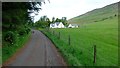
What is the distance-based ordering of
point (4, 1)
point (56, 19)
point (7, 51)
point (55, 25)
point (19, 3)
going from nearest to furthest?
point (7, 51)
point (4, 1)
point (19, 3)
point (55, 25)
point (56, 19)

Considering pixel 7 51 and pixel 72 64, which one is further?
pixel 7 51

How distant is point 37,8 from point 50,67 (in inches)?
937

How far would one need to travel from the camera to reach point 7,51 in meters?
19.5

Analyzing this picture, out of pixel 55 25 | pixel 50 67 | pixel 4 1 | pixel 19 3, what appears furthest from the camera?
pixel 55 25

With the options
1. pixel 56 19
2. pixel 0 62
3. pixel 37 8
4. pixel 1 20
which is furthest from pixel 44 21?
pixel 0 62

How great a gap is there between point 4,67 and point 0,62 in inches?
51.4

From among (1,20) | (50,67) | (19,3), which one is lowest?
(50,67)

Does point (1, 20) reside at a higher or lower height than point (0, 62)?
higher

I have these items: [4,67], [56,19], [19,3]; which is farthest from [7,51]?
[56,19]

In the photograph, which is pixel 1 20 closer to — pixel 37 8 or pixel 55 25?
pixel 37 8

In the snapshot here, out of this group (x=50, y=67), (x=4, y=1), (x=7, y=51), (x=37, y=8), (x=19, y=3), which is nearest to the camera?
(x=50, y=67)

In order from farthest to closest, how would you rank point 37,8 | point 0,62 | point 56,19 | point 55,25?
point 56,19, point 55,25, point 37,8, point 0,62

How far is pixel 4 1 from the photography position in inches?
938

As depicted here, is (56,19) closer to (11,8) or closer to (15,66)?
(11,8)
